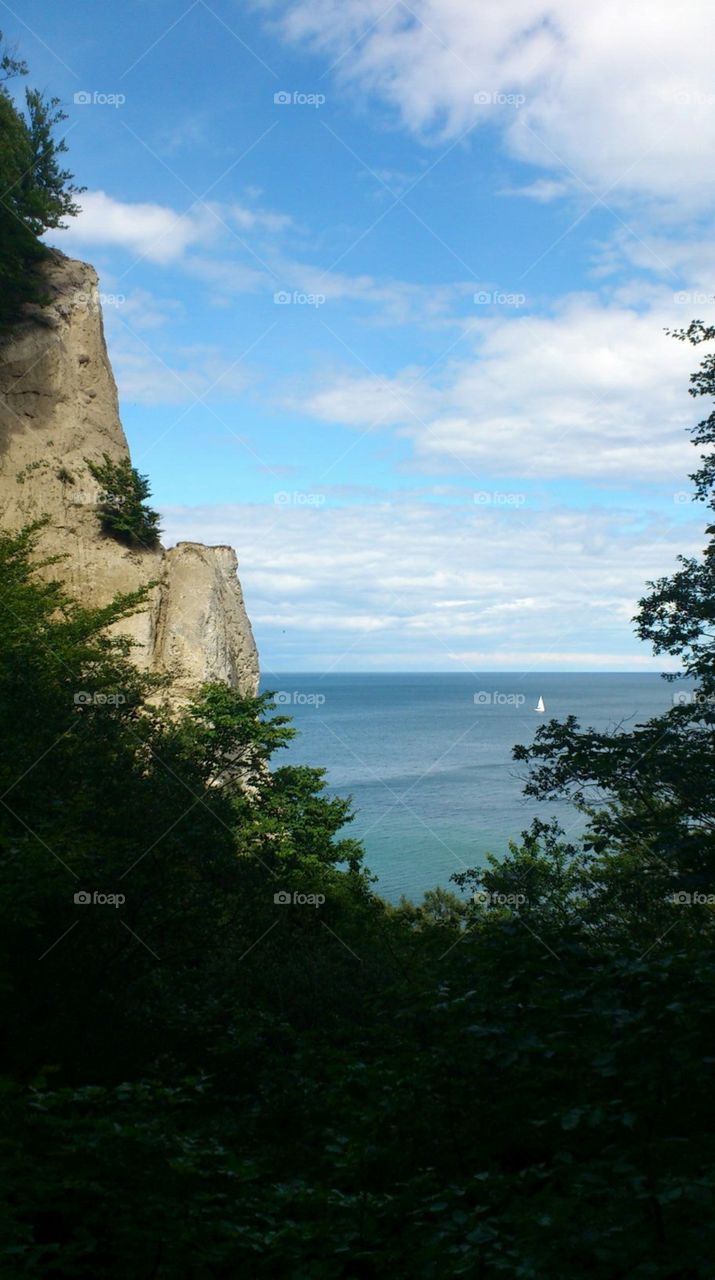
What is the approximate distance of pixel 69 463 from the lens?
33.3m

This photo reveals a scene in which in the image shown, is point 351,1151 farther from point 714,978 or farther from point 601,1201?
point 714,978

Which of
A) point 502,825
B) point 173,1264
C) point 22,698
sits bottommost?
point 502,825

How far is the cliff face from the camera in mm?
32031

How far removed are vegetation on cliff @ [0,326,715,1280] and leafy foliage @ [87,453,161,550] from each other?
1762 centimetres

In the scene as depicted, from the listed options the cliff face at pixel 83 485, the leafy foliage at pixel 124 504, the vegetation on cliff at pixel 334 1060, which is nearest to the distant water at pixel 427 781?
the cliff face at pixel 83 485

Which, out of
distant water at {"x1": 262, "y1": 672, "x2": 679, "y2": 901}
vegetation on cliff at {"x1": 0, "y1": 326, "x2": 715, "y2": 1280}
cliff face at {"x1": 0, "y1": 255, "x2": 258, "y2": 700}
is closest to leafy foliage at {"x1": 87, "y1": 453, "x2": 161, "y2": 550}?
cliff face at {"x1": 0, "y1": 255, "x2": 258, "y2": 700}

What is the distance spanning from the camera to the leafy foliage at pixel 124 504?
33.0m

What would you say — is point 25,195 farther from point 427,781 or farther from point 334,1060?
point 427,781

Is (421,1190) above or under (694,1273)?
under

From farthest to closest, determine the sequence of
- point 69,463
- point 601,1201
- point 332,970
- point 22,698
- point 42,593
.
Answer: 1. point 69,463
2. point 42,593
3. point 332,970
4. point 22,698
5. point 601,1201

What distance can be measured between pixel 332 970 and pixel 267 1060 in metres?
8.56

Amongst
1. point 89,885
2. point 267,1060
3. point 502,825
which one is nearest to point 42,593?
point 89,885

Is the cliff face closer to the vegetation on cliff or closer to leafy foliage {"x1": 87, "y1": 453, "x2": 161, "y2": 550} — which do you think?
leafy foliage {"x1": 87, "y1": 453, "x2": 161, "y2": 550}

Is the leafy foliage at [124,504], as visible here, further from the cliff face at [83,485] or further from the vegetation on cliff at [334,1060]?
the vegetation on cliff at [334,1060]
